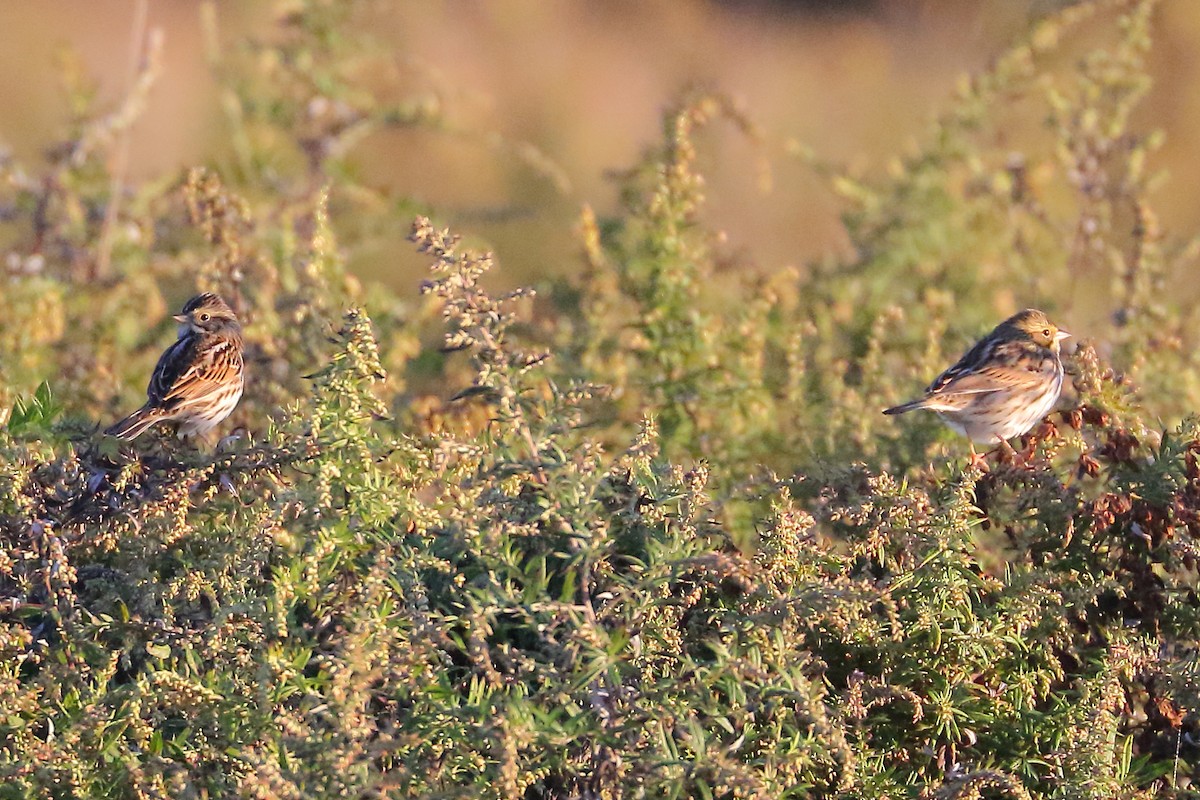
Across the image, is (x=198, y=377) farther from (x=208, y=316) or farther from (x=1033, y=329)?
(x=1033, y=329)

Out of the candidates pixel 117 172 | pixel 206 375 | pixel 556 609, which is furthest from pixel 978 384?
pixel 117 172

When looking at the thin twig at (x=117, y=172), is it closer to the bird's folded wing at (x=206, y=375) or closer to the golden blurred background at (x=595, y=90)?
the golden blurred background at (x=595, y=90)

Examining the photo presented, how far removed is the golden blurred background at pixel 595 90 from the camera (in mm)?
11875

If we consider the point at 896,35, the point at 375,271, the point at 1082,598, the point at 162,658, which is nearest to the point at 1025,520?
the point at 1082,598

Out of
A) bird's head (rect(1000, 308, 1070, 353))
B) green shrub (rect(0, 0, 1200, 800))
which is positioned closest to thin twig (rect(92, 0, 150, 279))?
green shrub (rect(0, 0, 1200, 800))

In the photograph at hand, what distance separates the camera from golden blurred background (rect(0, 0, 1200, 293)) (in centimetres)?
1188

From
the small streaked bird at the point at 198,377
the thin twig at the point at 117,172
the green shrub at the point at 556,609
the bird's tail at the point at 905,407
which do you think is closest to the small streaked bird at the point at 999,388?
the bird's tail at the point at 905,407

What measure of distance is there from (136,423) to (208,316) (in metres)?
1.14

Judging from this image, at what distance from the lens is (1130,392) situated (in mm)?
4379

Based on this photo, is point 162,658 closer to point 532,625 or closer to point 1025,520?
point 532,625

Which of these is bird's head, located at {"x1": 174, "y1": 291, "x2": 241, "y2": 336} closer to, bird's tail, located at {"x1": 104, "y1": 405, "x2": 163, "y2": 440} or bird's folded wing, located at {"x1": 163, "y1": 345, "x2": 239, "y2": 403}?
bird's folded wing, located at {"x1": 163, "y1": 345, "x2": 239, "y2": 403}

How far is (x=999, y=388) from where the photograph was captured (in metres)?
6.12

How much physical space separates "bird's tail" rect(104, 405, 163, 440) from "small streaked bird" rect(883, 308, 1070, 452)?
2675 mm

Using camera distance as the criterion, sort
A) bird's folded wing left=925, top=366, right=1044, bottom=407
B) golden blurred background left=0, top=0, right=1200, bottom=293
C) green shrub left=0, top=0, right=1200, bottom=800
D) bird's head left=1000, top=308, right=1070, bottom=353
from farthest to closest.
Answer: golden blurred background left=0, top=0, right=1200, bottom=293, bird's head left=1000, top=308, right=1070, bottom=353, bird's folded wing left=925, top=366, right=1044, bottom=407, green shrub left=0, top=0, right=1200, bottom=800
